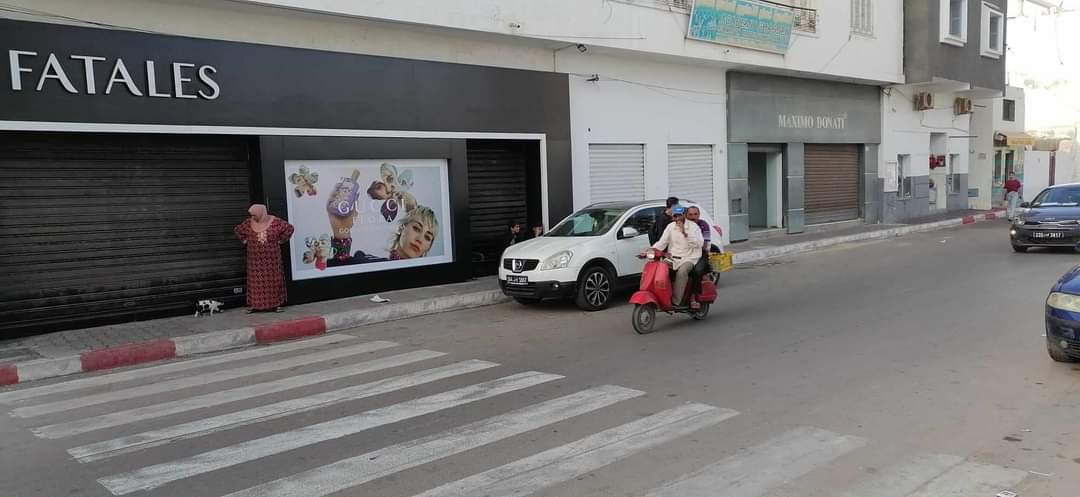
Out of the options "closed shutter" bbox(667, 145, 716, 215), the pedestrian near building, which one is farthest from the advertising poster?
Result: the pedestrian near building

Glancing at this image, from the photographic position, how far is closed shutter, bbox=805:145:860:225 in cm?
2350

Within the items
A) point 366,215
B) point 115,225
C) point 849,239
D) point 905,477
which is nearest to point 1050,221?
point 849,239

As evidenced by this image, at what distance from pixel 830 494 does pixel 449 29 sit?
36.5 ft

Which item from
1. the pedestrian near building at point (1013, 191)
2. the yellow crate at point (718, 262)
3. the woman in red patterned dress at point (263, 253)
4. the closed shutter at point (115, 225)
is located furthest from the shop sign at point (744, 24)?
the pedestrian near building at point (1013, 191)

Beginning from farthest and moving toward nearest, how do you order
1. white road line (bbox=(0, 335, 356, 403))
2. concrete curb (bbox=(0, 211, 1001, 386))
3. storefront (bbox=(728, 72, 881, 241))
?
storefront (bbox=(728, 72, 881, 241)), concrete curb (bbox=(0, 211, 1001, 386)), white road line (bbox=(0, 335, 356, 403))

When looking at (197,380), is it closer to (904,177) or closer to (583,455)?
(583,455)

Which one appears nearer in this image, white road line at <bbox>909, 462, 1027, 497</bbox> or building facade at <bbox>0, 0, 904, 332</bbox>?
white road line at <bbox>909, 462, 1027, 497</bbox>

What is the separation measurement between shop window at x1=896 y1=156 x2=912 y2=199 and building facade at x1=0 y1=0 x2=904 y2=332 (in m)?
9.46

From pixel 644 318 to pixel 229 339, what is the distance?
5.36 m

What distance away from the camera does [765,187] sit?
22.9 meters

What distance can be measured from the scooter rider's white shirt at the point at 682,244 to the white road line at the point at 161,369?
4314 mm

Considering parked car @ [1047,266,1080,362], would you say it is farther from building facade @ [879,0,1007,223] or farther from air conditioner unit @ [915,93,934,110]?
air conditioner unit @ [915,93,934,110]

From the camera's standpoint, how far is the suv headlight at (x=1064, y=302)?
6.41 metres

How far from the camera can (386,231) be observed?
13.5 m
